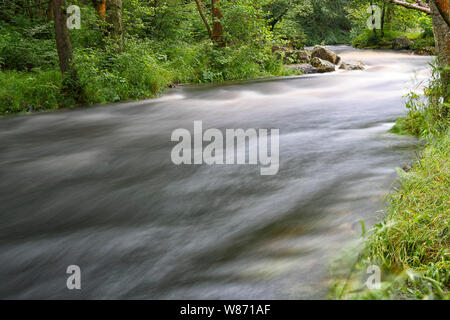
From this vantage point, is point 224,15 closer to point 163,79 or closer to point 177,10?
point 177,10

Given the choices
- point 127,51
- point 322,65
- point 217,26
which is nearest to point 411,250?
point 127,51

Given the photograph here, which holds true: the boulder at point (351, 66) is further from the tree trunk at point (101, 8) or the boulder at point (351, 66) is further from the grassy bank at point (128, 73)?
the tree trunk at point (101, 8)

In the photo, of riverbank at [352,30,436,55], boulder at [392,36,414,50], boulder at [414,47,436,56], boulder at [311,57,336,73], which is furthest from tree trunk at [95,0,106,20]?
boulder at [392,36,414,50]

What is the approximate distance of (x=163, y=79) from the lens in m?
11.5

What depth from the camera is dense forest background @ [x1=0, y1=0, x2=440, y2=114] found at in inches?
369

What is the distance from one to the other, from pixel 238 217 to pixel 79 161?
296cm

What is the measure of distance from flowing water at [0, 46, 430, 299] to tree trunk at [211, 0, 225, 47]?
8368 mm

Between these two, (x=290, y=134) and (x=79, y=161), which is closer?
(x=79, y=161)

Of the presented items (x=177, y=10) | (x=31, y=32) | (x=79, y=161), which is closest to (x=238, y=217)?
(x=79, y=161)

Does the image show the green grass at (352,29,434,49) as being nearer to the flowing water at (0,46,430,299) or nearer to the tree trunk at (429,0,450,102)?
the flowing water at (0,46,430,299)

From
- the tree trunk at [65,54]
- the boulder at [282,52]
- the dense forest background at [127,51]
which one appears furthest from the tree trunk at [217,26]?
the tree trunk at [65,54]

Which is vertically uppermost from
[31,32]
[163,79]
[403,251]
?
[31,32]

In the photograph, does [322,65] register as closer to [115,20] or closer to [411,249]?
[115,20]

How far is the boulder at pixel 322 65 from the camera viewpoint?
17.0 m
